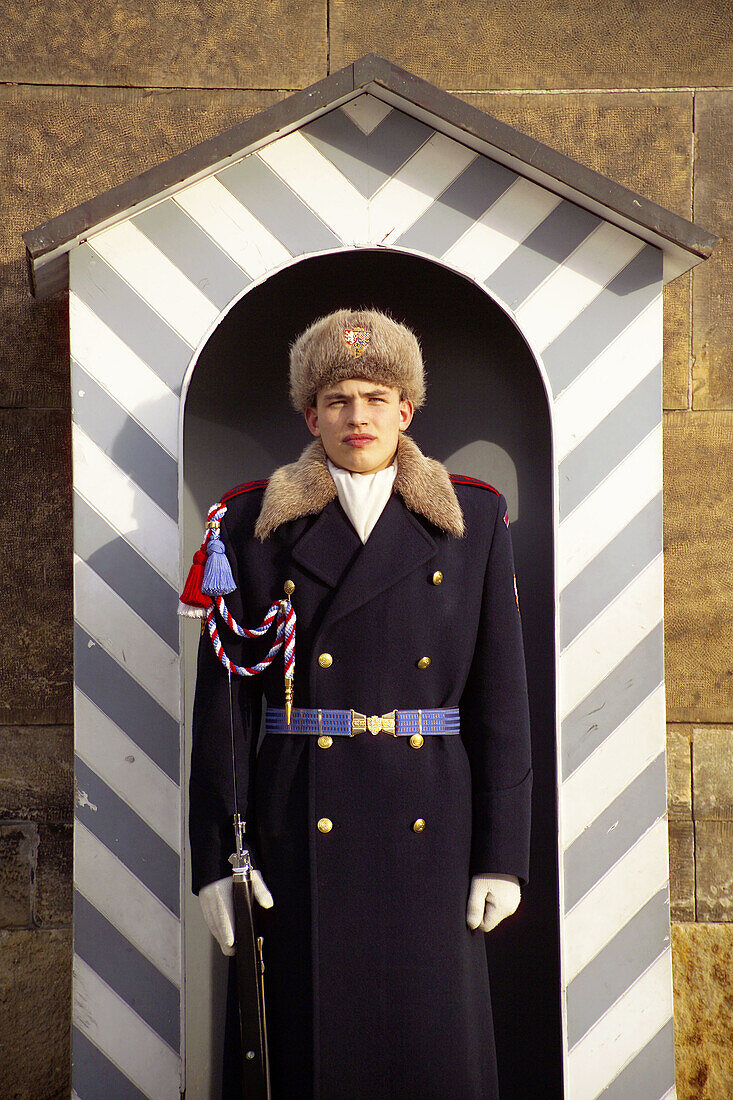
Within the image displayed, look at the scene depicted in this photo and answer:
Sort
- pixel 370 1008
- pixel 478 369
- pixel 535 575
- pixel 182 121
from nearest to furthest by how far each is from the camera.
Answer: pixel 370 1008
pixel 535 575
pixel 478 369
pixel 182 121

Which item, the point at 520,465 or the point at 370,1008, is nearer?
the point at 370,1008

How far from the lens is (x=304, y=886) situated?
6.78ft

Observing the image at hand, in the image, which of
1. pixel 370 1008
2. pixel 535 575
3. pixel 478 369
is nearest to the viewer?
pixel 370 1008

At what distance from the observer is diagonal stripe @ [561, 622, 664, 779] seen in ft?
7.90

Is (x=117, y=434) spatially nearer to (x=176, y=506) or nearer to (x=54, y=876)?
(x=176, y=506)

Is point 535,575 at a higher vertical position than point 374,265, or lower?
lower

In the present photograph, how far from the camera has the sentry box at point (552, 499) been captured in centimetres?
237

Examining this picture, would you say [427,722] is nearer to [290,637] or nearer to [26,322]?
[290,637]

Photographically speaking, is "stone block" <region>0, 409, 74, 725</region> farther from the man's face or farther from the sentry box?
the man's face

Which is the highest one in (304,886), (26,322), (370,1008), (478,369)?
(26,322)

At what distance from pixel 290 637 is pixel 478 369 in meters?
1.25

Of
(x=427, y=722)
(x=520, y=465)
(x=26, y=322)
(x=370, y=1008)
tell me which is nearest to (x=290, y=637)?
(x=427, y=722)

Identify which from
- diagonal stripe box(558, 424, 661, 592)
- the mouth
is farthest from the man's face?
diagonal stripe box(558, 424, 661, 592)

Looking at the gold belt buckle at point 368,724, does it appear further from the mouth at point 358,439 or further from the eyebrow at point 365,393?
the eyebrow at point 365,393
